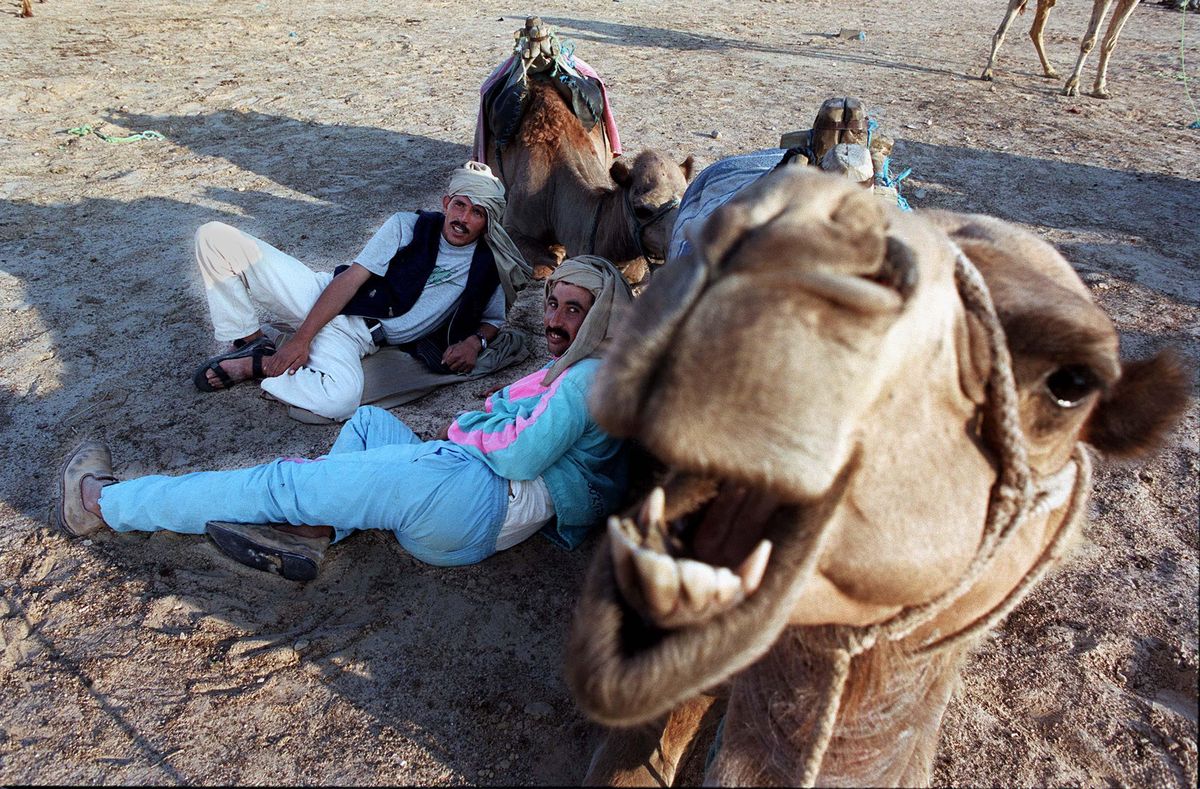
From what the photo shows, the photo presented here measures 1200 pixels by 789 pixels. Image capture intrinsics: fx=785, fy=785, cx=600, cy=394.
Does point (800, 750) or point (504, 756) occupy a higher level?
point (800, 750)

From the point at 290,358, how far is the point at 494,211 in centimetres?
128

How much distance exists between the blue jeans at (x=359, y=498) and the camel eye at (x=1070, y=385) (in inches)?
73.7

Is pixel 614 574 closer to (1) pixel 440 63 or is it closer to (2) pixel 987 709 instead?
(2) pixel 987 709

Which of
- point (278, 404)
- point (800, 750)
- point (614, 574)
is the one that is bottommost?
point (278, 404)

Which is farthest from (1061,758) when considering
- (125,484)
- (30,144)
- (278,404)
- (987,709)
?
(30,144)

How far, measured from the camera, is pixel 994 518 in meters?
1.27

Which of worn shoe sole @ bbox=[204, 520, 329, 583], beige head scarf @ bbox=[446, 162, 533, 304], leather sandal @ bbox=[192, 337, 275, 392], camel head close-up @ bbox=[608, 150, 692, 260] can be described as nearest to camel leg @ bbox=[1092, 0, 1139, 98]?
camel head close-up @ bbox=[608, 150, 692, 260]

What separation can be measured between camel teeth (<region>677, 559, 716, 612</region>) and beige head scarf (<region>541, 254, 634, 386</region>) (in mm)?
1590

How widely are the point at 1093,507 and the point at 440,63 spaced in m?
9.40

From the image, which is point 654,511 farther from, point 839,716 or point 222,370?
point 222,370

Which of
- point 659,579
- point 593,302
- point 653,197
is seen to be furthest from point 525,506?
point 653,197

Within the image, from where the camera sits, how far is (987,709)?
2328mm

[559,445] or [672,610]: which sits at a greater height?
[672,610]

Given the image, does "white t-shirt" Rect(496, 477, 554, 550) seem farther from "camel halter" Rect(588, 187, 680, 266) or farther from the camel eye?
"camel halter" Rect(588, 187, 680, 266)
